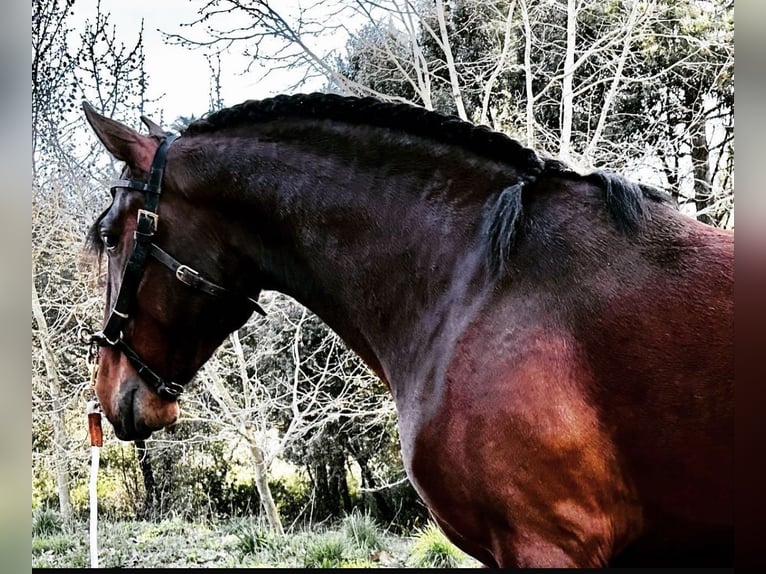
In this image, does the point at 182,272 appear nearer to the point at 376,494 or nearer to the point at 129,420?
the point at 129,420

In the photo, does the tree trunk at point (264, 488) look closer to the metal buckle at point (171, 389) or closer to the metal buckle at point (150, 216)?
the metal buckle at point (171, 389)

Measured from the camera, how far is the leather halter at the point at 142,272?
1645 millimetres

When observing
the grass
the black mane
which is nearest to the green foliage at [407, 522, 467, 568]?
the grass

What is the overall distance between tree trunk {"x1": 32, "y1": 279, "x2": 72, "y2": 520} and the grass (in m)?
0.12

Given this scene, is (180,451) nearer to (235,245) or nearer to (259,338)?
(259,338)

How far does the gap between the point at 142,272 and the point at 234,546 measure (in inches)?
128

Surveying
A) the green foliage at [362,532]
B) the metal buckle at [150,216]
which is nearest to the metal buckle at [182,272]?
the metal buckle at [150,216]

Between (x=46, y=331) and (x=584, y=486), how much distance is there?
4.23m

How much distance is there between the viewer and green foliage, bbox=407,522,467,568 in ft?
13.6

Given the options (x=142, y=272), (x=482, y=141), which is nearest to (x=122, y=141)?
(x=142, y=272)

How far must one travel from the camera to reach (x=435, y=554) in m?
4.19

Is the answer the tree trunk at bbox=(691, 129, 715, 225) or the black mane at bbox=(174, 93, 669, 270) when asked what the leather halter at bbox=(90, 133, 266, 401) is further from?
the tree trunk at bbox=(691, 129, 715, 225)

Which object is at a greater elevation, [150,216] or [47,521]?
[150,216]

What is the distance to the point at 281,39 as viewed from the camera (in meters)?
4.31
